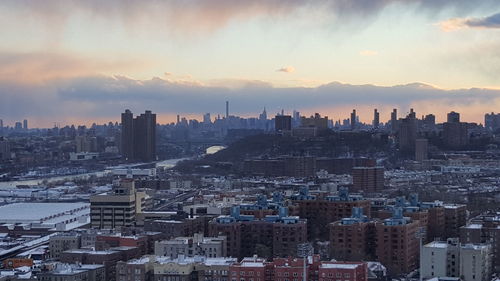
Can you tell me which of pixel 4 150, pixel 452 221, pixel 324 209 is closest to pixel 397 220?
pixel 324 209

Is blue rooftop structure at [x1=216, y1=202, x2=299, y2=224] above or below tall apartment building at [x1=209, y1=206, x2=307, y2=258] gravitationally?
above

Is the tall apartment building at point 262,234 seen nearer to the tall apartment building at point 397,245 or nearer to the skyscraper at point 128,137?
the tall apartment building at point 397,245

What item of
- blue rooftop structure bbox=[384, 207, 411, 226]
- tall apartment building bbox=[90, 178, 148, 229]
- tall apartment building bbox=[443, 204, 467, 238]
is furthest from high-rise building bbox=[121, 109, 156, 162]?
blue rooftop structure bbox=[384, 207, 411, 226]

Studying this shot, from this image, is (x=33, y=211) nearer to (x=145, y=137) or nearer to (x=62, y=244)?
(x=62, y=244)

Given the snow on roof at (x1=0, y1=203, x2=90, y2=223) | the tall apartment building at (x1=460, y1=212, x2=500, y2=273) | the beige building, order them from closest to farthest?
the beige building < the tall apartment building at (x1=460, y1=212, x2=500, y2=273) < the snow on roof at (x1=0, y1=203, x2=90, y2=223)

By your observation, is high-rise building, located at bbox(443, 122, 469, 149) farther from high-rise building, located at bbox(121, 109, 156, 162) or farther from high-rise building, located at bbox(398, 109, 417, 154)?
high-rise building, located at bbox(121, 109, 156, 162)

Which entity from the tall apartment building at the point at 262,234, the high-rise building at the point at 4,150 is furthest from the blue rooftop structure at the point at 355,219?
the high-rise building at the point at 4,150
